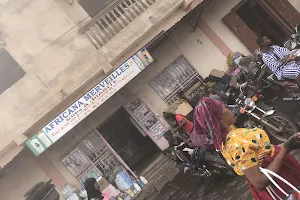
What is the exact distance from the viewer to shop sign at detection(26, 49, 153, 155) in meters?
7.65

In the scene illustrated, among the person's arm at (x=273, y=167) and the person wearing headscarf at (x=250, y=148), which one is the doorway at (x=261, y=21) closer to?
the person wearing headscarf at (x=250, y=148)

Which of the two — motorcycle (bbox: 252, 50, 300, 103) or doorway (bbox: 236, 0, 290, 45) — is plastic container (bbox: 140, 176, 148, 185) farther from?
doorway (bbox: 236, 0, 290, 45)

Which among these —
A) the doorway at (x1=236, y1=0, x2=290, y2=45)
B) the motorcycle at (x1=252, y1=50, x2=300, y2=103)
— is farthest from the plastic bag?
the doorway at (x1=236, y1=0, x2=290, y2=45)

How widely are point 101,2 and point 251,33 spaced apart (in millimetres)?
3642

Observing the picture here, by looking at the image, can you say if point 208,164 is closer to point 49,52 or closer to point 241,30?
point 49,52

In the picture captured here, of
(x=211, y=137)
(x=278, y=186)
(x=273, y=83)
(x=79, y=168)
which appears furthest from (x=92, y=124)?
(x=278, y=186)

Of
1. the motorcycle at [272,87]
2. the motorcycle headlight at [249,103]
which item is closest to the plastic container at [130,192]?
the motorcycle headlight at [249,103]

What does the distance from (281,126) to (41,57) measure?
4.79m

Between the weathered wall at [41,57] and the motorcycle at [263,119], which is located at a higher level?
the weathered wall at [41,57]

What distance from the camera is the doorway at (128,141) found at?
943cm

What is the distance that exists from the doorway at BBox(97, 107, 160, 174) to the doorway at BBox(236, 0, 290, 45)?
152 inches

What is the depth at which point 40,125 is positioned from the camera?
7.88m

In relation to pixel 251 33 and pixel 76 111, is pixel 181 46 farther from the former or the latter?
pixel 76 111

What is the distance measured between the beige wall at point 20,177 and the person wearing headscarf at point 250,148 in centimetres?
597
